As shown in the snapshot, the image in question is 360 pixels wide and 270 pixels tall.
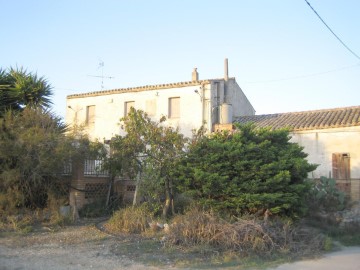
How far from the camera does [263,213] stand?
36.7 feet

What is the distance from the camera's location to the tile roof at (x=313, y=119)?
731 inches

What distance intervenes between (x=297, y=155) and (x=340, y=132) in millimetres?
7203

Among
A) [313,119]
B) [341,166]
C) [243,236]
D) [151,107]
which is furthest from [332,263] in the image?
[151,107]

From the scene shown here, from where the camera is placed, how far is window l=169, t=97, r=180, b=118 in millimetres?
24053

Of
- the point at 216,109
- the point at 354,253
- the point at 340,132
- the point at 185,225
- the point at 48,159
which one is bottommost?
the point at 354,253

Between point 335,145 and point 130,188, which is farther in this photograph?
point 335,145

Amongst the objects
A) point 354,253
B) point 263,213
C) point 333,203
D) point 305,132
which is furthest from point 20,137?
point 305,132

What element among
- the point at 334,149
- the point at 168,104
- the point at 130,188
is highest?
the point at 168,104

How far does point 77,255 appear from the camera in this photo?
8992mm

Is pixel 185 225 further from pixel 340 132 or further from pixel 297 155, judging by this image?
pixel 340 132

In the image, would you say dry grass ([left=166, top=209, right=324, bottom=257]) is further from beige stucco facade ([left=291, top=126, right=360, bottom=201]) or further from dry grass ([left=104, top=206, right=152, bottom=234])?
beige stucco facade ([left=291, top=126, right=360, bottom=201])

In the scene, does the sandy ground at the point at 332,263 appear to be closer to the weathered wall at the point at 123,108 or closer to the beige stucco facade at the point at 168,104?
the beige stucco facade at the point at 168,104

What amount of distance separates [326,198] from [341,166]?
3.98 metres

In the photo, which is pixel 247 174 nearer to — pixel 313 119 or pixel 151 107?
pixel 313 119
